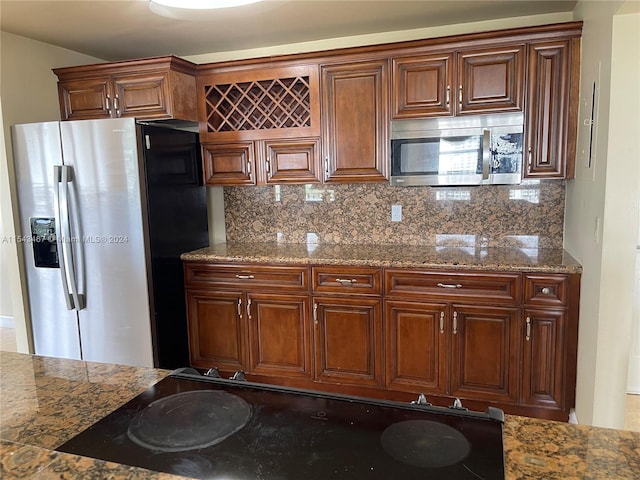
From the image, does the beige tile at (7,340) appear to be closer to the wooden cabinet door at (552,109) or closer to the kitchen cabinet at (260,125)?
the kitchen cabinet at (260,125)

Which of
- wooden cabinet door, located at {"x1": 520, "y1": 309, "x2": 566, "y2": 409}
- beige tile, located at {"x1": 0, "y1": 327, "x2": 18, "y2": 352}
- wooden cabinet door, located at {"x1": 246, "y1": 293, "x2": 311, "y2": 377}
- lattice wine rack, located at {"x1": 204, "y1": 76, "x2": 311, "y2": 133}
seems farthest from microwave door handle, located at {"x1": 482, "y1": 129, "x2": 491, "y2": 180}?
beige tile, located at {"x1": 0, "y1": 327, "x2": 18, "y2": 352}

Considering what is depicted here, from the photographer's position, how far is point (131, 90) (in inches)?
125

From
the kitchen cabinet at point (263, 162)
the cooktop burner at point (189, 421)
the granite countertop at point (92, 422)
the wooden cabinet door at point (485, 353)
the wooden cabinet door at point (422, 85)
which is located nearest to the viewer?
the granite countertop at point (92, 422)

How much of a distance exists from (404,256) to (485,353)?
75 cm

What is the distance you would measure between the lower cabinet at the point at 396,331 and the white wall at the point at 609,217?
22cm

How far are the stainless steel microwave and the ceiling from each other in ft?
2.21

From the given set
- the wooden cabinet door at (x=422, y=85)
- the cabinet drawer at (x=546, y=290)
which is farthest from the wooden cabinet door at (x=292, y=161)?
the cabinet drawer at (x=546, y=290)

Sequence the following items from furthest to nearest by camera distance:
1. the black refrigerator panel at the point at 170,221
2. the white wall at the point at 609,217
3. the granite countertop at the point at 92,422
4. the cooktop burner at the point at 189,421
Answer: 1. the black refrigerator panel at the point at 170,221
2. the white wall at the point at 609,217
3. the cooktop burner at the point at 189,421
4. the granite countertop at the point at 92,422

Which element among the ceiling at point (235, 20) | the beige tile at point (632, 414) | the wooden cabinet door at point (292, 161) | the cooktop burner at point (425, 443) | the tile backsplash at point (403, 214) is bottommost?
the beige tile at point (632, 414)

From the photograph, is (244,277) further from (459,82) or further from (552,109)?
(552,109)

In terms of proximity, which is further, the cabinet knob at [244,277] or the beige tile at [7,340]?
the beige tile at [7,340]

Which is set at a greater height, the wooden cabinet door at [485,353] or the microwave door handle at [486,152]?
the microwave door handle at [486,152]

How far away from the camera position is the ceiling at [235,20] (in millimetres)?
2637

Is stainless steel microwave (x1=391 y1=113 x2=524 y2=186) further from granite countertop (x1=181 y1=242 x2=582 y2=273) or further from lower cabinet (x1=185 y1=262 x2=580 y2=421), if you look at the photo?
lower cabinet (x1=185 y1=262 x2=580 y2=421)
